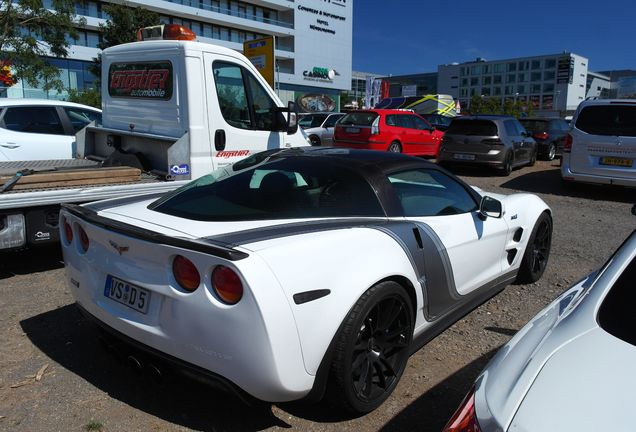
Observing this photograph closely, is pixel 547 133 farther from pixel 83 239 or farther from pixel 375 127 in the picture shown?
pixel 83 239

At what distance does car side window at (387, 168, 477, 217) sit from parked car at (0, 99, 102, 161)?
18.7 ft

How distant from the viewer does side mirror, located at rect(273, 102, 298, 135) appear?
6.22m

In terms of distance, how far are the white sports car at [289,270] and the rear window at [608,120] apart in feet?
23.0

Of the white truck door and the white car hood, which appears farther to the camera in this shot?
the white truck door

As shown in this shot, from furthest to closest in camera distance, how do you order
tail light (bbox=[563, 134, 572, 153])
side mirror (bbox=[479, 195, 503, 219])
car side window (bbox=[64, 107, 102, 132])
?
tail light (bbox=[563, 134, 572, 153]) → car side window (bbox=[64, 107, 102, 132]) → side mirror (bbox=[479, 195, 503, 219])

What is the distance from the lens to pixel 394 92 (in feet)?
248

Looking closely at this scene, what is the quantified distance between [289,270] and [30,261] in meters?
4.31

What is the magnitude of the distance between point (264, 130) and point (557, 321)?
473 cm

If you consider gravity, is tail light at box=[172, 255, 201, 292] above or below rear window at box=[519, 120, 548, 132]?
below

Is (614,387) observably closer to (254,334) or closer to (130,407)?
(254,334)

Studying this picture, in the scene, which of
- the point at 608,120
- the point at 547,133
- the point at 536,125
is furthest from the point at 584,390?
the point at 536,125

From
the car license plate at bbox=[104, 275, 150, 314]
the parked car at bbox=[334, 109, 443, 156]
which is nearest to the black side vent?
the car license plate at bbox=[104, 275, 150, 314]

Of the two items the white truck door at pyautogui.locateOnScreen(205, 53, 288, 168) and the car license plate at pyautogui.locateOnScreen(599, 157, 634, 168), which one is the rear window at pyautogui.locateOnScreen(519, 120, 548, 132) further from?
the white truck door at pyautogui.locateOnScreen(205, 53, 288, 168)

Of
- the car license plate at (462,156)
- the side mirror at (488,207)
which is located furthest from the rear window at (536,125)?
the side mirror at (488,207)
